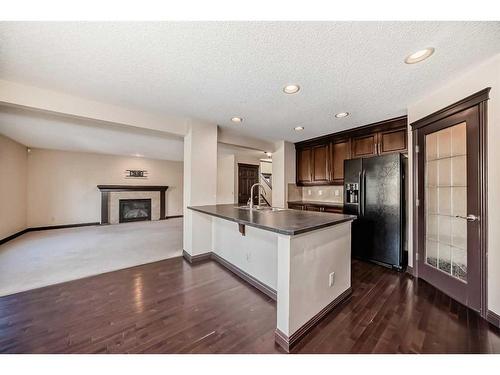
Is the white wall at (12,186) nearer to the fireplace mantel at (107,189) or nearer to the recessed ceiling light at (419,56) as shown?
the fireplace mantel at (107,189)

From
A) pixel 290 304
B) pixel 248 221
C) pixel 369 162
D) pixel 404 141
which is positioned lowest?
pixel 290 304

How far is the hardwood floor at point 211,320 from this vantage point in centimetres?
144

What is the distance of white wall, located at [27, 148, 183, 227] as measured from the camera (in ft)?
17.4

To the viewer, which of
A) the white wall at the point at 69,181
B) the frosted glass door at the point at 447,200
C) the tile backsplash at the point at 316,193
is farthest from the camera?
the white wall at the point at 69,181

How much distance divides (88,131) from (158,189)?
368 cm

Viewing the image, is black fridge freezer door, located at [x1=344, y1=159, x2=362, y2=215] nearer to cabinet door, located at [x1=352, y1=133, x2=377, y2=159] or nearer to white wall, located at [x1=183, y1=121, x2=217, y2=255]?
cabinet door, located at [x1=352, y1=133, x2=377, y2=159]

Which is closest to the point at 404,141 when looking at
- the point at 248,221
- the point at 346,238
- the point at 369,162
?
the point at 369,162

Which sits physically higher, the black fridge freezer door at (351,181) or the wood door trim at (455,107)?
the wood door trim at (455,107)

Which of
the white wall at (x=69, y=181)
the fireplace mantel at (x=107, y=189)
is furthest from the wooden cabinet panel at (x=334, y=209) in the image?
the white wall at (x=69, y=181)

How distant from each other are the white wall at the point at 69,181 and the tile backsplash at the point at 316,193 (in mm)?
5536

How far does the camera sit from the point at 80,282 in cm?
247

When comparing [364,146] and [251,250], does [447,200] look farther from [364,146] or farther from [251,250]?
[251,250]

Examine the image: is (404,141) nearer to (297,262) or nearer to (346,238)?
(346,238)

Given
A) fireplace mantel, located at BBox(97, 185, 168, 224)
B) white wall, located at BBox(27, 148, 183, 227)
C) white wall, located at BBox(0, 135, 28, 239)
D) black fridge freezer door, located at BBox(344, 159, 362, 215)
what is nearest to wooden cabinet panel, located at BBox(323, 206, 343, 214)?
black fridge freezer door, located at BBox(344, 159, 362, 215)
